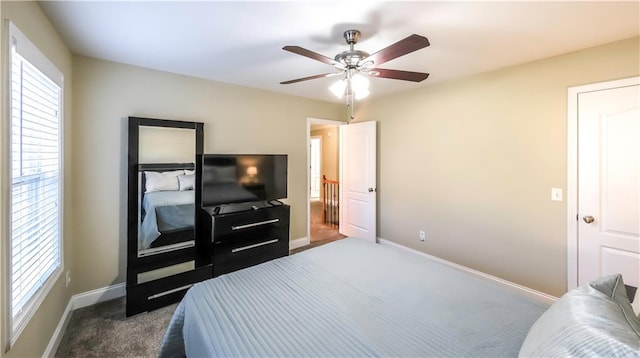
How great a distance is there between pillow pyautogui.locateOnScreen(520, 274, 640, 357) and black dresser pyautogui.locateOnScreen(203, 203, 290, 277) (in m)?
2.63

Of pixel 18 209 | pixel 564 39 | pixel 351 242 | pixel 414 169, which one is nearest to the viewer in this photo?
pixel 18 209

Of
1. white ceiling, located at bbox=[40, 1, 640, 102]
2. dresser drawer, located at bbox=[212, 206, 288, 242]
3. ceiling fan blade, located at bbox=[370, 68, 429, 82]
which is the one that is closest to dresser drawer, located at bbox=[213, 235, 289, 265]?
dresser drawer, located at bbox=[212, 206, 288, 242]

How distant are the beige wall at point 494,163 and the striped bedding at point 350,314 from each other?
1.42m

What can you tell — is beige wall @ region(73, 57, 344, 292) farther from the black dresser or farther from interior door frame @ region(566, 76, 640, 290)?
interior door frame @ region(566, 76, 640, 290)

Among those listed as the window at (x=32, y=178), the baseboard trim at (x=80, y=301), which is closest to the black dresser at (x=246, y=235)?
the baseboard trim at (x=80, y=301)

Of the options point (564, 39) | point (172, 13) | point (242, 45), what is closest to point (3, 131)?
point (172, 13)

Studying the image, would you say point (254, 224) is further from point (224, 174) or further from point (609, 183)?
point (609, 183)

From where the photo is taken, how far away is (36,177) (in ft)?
5.53

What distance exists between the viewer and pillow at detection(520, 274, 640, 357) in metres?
0.76

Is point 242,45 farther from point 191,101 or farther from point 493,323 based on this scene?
point 493,323

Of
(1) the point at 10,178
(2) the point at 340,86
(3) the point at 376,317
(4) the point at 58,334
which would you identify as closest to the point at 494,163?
(2) the point at 340,86

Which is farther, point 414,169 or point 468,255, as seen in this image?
point 414,169

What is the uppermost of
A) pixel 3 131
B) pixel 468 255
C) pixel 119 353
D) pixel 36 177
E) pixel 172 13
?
pixel 172 13

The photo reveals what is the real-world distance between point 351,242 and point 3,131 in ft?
7.78
